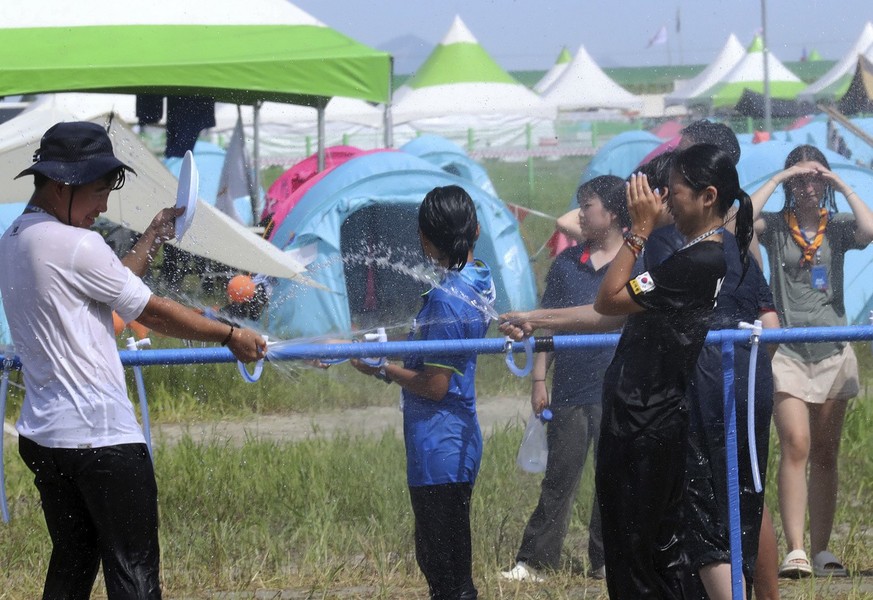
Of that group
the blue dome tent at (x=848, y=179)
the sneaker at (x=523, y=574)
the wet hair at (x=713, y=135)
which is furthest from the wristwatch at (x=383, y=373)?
the blue dome tent at (x=848, y=179)

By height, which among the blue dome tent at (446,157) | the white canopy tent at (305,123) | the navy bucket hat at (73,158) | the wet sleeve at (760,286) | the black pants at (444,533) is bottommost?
the black pants at (444,533)

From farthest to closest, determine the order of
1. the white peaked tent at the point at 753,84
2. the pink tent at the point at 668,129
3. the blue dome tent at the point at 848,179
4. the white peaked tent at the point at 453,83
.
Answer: the white peaked tent at the point at 453,83
the white peaked tent at the point at 753,84
the blue dome tent at the point at 848,179
the pink tent at the point at 668,129

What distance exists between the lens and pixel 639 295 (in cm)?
265

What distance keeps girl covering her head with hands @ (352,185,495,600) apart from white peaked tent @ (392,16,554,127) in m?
11.3

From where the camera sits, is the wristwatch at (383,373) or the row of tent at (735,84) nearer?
the wristwatch at (383,373)

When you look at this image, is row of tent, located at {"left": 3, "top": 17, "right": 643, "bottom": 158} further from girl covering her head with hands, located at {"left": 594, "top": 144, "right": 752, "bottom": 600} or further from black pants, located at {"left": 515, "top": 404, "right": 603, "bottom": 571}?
girl covering her head with hands, located at {"left": 594, "top": 144, "right": 752, "bottom": 600}

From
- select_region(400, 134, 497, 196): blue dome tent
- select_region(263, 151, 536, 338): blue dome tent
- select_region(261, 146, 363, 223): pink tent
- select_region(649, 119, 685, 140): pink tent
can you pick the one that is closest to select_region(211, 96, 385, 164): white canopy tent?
select_region(400, 134, 497, 196): blue dome tent

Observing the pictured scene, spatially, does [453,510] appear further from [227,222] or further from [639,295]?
[227,222]

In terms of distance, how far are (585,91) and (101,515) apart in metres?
9.88

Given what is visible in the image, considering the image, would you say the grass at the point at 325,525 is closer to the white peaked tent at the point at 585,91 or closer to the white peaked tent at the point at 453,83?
the white peaked tent at the point at 585,91

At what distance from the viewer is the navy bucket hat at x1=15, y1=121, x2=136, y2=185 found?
2578 mm

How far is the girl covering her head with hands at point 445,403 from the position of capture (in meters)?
3.08

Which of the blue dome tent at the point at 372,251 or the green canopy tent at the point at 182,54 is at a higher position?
the green canopy tent at the point at 182,54

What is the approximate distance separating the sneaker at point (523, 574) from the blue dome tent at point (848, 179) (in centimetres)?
196
